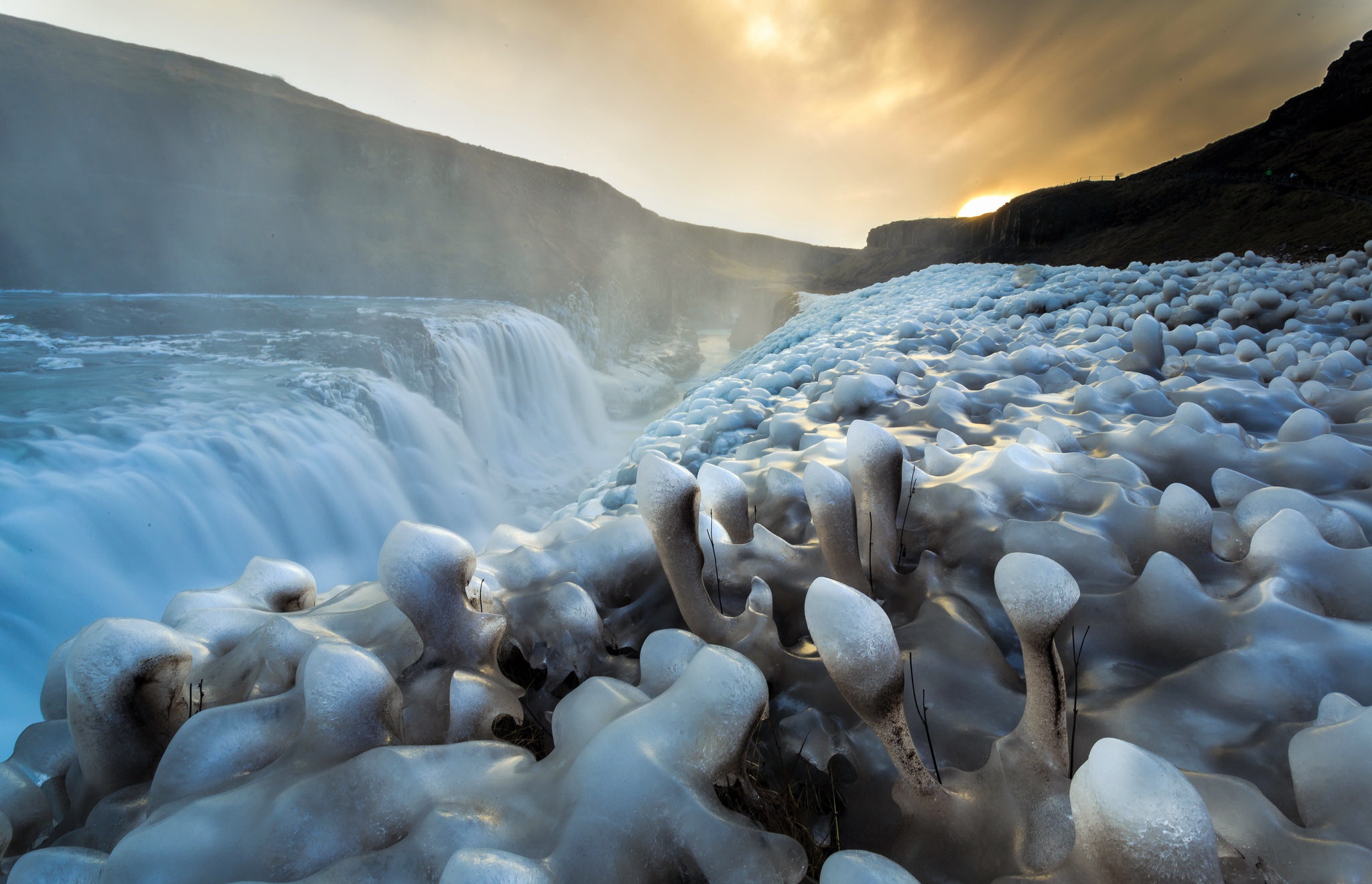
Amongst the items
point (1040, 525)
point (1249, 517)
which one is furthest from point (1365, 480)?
point (1040, 525)

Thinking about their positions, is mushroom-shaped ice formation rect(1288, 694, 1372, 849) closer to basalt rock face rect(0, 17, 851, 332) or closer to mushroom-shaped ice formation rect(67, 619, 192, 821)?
mushroom-shaped ice formation rect(67, 619, 192, 821)

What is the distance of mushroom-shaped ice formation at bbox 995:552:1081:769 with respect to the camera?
713 mm

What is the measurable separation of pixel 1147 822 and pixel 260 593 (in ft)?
5.42

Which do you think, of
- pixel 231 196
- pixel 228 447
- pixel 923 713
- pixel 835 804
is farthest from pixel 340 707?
pixel 231 196

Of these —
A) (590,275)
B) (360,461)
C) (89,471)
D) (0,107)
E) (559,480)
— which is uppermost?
(0,107)

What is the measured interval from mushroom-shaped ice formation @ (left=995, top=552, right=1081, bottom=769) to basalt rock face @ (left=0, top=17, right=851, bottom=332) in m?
14.0

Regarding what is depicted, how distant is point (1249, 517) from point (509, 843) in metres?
1.50

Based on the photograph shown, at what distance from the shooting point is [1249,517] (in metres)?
1.19

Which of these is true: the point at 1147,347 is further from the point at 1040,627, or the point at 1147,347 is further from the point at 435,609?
the point at 435,609

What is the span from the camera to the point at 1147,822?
1.66ft

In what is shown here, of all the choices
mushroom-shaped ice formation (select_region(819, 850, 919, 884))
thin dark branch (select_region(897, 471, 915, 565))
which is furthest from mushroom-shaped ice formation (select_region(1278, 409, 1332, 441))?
mushroom-shaped ice formation (select_region(819, 850, 919, 884))

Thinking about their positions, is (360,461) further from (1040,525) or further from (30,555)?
(1040,525)

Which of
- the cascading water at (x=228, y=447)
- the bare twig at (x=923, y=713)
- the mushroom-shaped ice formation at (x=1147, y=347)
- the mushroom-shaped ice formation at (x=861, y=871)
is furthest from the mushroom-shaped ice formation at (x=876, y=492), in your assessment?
the cascading water at (x=228, y=447)

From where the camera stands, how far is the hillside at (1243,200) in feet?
20.2
